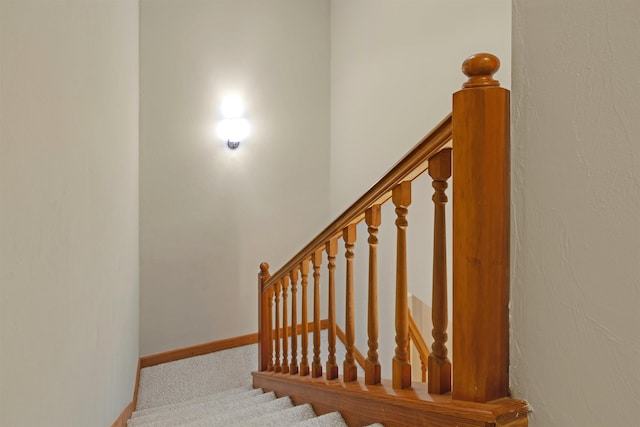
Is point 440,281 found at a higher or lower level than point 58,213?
lower

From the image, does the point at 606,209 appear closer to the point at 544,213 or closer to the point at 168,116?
the point at 544,213


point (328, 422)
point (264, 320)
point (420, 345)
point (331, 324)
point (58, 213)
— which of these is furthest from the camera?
point (420, 345)

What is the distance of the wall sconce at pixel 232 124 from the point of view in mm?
3852

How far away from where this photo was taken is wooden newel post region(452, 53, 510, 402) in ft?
3.03

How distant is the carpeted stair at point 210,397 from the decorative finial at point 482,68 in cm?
118

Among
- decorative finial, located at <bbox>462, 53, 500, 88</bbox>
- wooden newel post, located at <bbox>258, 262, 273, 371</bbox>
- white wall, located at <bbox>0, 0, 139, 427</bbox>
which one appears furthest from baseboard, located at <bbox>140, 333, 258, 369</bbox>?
decorative finial, located at <bbox>462, 53, 500, 88</bbox>

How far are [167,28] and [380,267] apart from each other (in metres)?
2.61

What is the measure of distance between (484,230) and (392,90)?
2494 mm

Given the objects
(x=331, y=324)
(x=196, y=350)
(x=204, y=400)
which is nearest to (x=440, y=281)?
(x=331, y=324)

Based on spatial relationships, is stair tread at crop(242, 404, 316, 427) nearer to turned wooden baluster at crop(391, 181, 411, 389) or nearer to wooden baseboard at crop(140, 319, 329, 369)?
turned wooden baluster at crop(391, 181, 411, 389)

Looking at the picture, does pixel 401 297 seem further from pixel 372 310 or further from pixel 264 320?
pixel 264 320

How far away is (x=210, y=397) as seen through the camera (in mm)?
2994

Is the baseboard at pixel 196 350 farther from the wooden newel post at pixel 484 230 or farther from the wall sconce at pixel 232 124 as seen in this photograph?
the wooden newel post at pixel 484 230

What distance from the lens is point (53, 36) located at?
105 centimetres
